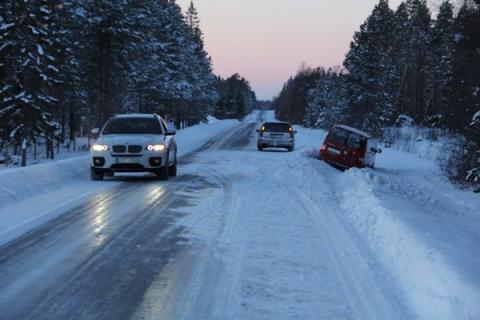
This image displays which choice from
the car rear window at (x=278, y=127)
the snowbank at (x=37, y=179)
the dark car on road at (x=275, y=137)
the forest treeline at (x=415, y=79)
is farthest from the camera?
the car rear window at (x=278, y=127)

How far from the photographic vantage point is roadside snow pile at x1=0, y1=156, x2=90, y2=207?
34.1ft

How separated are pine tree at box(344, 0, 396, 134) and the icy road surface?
41.8m

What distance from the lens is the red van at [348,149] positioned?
63.9ft

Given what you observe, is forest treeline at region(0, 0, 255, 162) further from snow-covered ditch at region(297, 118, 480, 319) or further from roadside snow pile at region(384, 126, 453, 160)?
roadside snow pile at region(384, 126, 453, 160)

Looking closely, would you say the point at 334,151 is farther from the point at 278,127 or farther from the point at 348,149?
the point at 278,127

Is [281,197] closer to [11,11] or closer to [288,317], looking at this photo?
[288,317]

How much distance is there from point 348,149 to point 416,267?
566 inches

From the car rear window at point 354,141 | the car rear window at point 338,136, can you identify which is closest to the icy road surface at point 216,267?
the car rear window at point 354,141

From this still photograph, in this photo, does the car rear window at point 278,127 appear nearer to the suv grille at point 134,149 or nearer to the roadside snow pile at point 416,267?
the suv grille at point 134,149

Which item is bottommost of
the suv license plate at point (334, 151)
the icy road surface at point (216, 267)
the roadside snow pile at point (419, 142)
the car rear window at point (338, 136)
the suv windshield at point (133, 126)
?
the roadside snow pile at point (419, 142)

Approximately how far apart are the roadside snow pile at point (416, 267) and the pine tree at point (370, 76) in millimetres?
42171

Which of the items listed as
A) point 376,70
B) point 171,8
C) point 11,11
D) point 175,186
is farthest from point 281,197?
point 171,8

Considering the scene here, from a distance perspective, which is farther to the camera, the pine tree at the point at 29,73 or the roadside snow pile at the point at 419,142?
the roadside snow pile at the point at 419,142

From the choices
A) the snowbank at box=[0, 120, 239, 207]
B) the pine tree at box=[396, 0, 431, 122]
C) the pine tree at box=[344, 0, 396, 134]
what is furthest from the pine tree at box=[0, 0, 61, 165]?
the pine tree at box=[396, 0, 431, 122]
